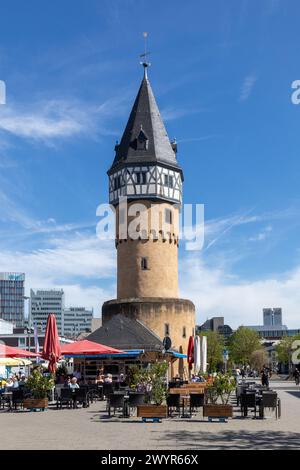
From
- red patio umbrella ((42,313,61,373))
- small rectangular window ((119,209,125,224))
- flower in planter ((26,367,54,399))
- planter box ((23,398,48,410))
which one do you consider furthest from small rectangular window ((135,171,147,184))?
planter box ((23,398,48,410))

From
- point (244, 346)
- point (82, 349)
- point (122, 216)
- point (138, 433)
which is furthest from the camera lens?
point (244, 346)

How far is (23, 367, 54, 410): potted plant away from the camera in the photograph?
22.6 metres

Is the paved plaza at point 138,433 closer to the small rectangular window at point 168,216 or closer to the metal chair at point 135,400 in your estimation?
the metal chair at point 135,400

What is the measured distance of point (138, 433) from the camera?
1587cm

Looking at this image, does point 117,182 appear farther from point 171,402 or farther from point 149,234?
point 171,402

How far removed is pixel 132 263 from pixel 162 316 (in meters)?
5.33

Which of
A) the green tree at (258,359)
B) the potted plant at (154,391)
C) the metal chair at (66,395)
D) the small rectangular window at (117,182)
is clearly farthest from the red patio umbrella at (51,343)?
the green tree at (258,359)

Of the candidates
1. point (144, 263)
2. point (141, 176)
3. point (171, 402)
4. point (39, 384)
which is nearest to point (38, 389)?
point (39, 384)

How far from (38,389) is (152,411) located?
595cm

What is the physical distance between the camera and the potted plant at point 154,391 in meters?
18.6

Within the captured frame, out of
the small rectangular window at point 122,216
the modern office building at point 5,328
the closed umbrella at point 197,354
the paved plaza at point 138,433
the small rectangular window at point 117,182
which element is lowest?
the paved plaza at point 138,433

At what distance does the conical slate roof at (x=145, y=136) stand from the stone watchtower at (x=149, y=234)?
0.08 meters

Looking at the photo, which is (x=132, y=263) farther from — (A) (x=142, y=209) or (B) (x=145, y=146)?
(B) (x=145, y=146)

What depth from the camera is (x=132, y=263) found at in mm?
54156
